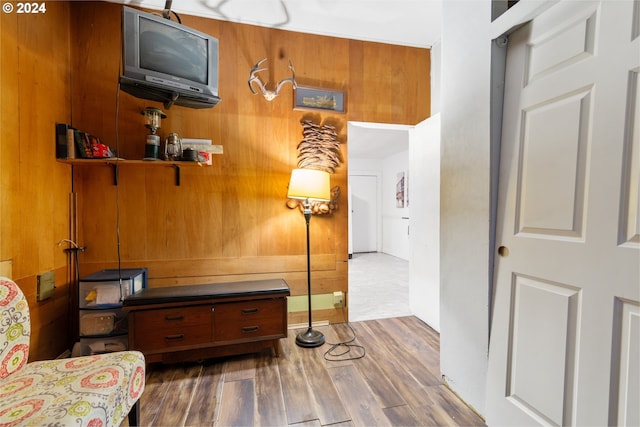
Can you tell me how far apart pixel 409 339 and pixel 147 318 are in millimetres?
2094

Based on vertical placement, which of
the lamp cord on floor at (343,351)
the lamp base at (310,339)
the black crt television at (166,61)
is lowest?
the lamp cord on floor at (343,351)

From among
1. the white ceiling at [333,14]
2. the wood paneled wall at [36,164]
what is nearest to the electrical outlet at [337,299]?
the wood paneled wall at [36,164]

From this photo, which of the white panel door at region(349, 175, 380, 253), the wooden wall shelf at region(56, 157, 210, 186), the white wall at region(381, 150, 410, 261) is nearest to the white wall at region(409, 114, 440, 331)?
the wooden wall shelf at region(56, 157, 210, 186)

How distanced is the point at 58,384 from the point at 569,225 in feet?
7.36

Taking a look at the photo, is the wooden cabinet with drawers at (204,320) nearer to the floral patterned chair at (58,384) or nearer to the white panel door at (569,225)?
the floral patterned chair at (58,384)

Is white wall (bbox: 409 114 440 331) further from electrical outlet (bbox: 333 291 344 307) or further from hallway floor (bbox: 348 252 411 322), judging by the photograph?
electrical outlet (bbox: 333 291 344 307)

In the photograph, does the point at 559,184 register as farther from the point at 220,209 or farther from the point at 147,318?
the point at 147,318

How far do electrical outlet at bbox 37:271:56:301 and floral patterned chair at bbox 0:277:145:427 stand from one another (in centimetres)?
68

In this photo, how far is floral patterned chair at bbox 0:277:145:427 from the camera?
3.19 ft

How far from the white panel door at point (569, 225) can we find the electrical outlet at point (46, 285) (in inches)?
113

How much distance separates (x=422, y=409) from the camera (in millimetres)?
1548

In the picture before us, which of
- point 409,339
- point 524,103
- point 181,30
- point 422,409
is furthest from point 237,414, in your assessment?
point 181,30

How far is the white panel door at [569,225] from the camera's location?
0.95 meters

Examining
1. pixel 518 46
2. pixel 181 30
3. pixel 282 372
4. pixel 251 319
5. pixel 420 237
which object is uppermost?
pixel 181 30
